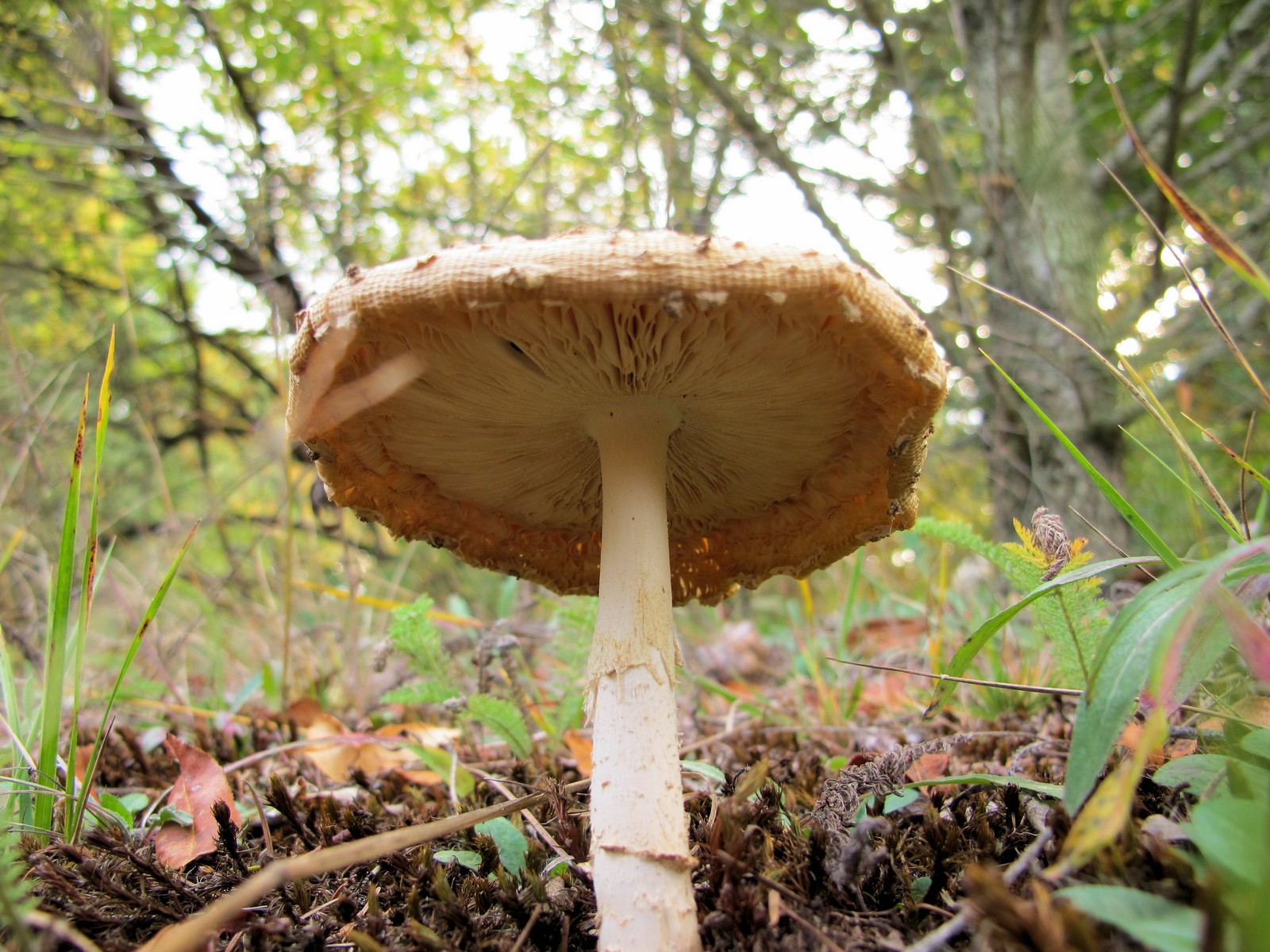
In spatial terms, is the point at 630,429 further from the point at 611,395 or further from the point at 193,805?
the point at 193,805

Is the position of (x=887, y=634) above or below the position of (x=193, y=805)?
above

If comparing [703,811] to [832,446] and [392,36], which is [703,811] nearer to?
[832,446]

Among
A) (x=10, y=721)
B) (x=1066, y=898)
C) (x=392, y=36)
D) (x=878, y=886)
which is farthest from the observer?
(x=392, y=36)

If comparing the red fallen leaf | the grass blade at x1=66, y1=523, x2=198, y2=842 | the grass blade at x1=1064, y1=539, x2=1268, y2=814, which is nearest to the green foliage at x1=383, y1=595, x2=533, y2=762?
the red fallen leaf

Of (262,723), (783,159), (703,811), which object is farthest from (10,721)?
(783,159)

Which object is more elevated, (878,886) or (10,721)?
(10,721)

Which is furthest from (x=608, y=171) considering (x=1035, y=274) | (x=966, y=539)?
(x=966, y=539)

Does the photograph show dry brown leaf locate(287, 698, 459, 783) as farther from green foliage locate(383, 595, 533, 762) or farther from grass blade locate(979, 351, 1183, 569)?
grass blade locate(979, 351, 1183, 569)
